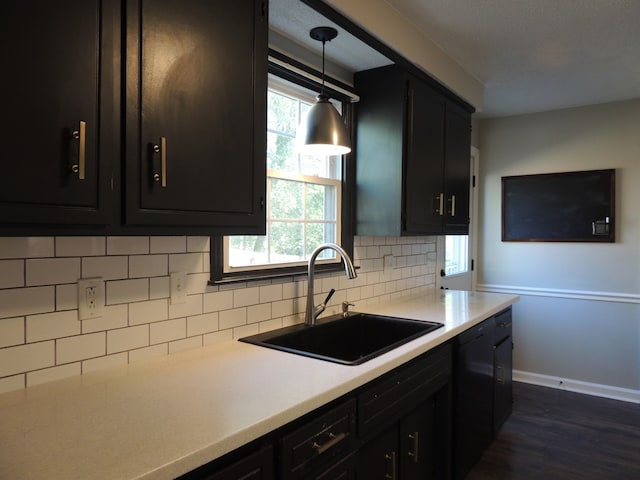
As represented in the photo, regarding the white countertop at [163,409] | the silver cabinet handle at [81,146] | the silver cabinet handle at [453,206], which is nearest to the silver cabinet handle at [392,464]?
the white countertop at [163,409]

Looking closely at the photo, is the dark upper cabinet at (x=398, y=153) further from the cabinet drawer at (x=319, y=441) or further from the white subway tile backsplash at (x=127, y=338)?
the white subway tile backsplash at (x=127, y=338)

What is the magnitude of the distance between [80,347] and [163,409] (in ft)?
1.38

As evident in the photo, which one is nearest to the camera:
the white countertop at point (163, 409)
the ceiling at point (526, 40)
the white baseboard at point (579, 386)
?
the white countertop at point (163, 409)

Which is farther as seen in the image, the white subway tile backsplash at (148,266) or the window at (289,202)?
the window at (289,202)

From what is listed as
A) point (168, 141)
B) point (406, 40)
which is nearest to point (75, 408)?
point (168, 141)

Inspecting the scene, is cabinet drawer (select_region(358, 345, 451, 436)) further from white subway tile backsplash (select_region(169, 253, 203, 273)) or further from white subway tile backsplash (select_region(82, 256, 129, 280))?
white subway tile backsplash (select_region(82, 256, 129, 280))

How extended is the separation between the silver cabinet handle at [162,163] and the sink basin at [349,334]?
0.92 metres

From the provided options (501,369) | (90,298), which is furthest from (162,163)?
(501,369)

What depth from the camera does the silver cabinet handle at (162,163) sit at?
120cm

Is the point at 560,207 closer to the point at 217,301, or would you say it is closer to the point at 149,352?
the point at 217,301

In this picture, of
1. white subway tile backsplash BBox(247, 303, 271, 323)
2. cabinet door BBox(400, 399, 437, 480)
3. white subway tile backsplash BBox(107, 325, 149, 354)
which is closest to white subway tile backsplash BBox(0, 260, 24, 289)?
white subway tile backsplash BBox(107, 325, 149, 354)

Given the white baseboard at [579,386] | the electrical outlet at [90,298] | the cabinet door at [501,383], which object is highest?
the electrical outlet at [90,298]

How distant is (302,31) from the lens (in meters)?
2.04

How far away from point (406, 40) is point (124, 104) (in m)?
1.71
